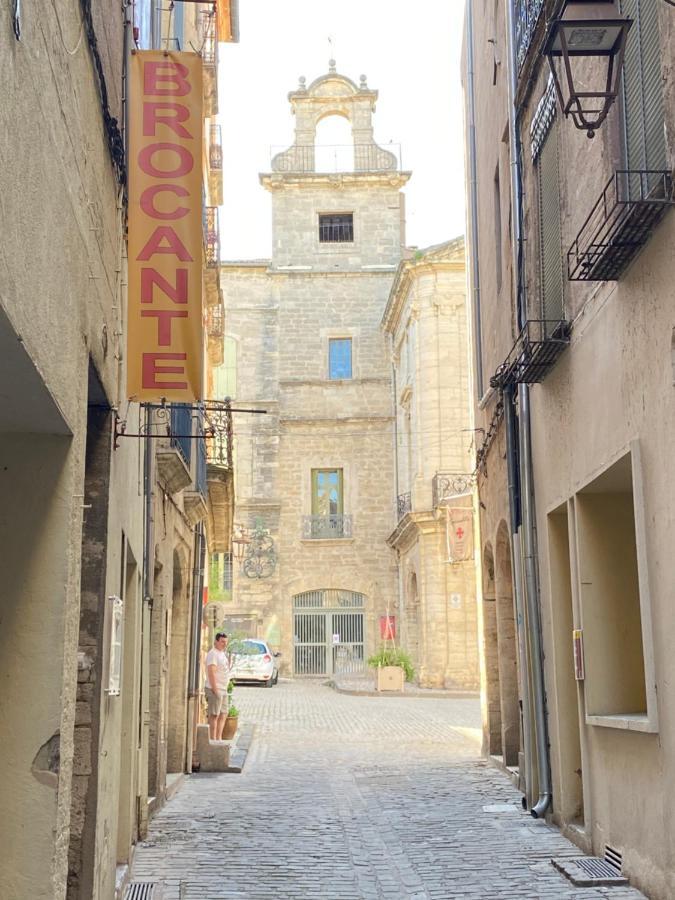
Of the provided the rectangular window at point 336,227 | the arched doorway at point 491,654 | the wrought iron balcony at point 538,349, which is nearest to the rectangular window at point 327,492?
the rectangular window at point 336,227

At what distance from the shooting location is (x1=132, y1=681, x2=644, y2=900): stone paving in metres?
7.70

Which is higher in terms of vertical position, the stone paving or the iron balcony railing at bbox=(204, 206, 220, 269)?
the iron balcony railing at bbox=(204, 206, 220, 269)

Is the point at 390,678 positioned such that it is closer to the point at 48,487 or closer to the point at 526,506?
the point at 526,506

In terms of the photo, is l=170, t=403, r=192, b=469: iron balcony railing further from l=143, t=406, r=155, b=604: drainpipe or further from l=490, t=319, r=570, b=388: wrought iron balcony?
l=490, t=319, r=570, b=388: wrought iron balcony

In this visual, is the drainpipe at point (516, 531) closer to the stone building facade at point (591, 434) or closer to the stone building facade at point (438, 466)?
the stone building facade at point (591, 434)

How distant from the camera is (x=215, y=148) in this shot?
64.7ft

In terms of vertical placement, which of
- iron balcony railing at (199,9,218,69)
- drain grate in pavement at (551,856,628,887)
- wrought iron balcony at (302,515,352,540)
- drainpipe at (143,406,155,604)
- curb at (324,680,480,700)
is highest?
iron balcony railing at (199,9,218,69)

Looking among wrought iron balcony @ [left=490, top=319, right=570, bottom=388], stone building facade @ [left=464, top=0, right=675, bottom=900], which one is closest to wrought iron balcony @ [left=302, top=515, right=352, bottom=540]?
stone building facade @ [left=464, top=0, right=675, bottom=900]

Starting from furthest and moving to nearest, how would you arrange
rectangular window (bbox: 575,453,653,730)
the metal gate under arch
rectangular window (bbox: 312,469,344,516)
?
rectangular window (bbox: 312,469,344,516) < the metal gate under arch < rectangular window (bbox: 575,453,653,730)

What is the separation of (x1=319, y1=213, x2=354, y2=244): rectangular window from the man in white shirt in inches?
1158

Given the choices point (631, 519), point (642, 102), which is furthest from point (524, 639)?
point (642, 102)

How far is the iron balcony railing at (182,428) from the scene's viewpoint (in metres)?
10.7

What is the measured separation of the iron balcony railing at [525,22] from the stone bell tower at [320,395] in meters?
29.7

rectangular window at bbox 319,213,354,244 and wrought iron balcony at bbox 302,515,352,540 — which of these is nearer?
wrought iron balcony at bbox 302,515,352,540
